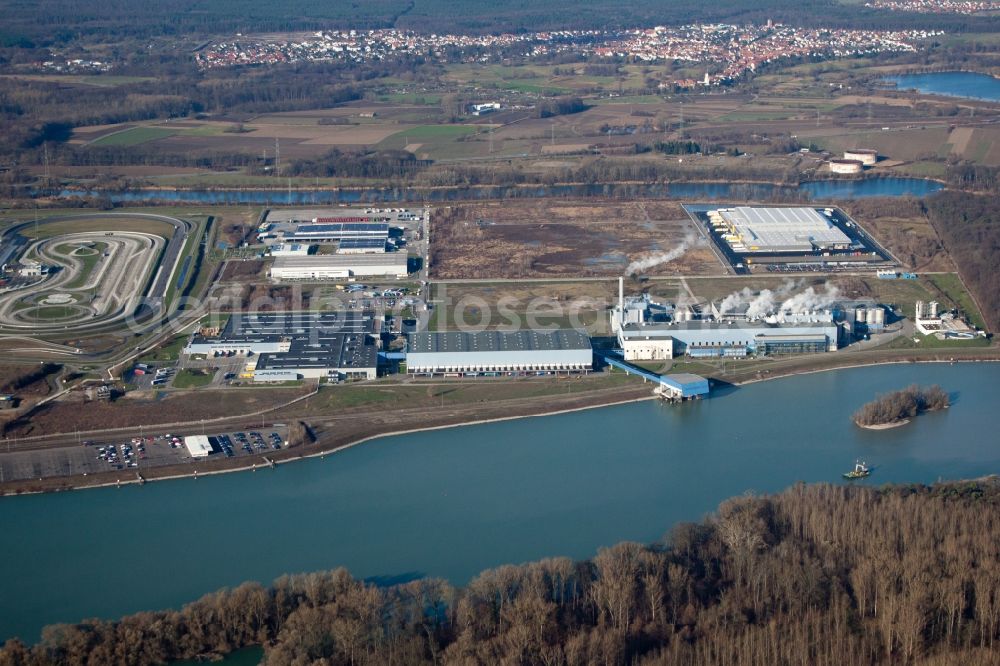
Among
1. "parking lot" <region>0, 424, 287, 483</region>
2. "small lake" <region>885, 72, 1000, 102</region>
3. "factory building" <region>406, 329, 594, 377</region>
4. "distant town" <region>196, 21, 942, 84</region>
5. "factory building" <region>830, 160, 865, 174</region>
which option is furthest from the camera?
"distant town" <region>196, 21, 942, 84</region>

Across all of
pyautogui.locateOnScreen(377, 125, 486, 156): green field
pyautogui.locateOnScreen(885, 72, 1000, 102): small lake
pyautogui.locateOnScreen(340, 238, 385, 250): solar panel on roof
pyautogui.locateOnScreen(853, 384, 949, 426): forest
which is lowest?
pyautogui.locateOnScreen(853, 384, 949, 426): forest

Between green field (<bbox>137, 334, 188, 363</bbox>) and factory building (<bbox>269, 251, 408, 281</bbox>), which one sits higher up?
factory building (<bbox>269, 251, 408, 281</bbox>)

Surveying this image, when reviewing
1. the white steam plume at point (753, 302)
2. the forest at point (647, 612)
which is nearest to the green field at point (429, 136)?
the white steam plume at point (753, 302)

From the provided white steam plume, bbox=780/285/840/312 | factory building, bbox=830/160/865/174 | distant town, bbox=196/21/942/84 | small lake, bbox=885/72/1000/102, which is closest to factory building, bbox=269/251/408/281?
white steam plume, bbox=780/285/840/312

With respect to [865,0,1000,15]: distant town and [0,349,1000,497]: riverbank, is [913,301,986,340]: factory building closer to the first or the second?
[0,349,1000,497]: riverbank

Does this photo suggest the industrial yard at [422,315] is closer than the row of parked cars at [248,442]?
No

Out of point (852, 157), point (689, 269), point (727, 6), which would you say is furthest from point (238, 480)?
point (727, 6)

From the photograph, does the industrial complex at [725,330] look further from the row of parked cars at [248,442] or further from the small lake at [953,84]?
the small lake at [953,84]
